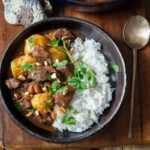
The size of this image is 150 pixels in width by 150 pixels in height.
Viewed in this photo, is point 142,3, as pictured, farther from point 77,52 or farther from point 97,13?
point 77,52

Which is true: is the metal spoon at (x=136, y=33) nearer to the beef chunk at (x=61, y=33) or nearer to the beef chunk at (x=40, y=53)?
the beef chunk at (x=61, y=33)

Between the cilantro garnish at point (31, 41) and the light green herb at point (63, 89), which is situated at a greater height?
the cilantro garnish at point (31, 41)

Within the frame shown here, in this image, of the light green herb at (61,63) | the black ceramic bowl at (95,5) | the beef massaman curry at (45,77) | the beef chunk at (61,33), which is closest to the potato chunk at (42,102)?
the beef massaman curry at (45,77)

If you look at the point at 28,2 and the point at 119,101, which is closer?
the point at 119,101

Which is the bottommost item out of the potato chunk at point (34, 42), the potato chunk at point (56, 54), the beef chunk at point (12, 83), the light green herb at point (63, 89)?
the light green herb at point (63, 89)

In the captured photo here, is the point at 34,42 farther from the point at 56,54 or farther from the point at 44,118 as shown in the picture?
the point at 44,118

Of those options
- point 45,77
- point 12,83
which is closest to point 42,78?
point 45,77

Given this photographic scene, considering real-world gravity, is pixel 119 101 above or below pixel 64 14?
below

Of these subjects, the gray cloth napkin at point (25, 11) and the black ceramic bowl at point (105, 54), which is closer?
the black ceramic bowl at point (105, 54)

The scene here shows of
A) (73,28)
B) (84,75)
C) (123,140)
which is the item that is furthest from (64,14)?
(123,140)
